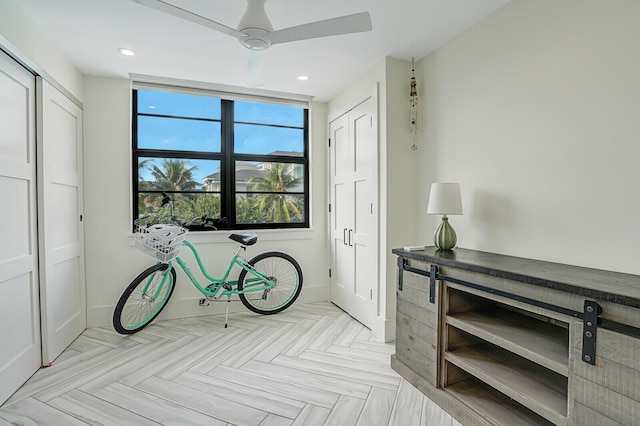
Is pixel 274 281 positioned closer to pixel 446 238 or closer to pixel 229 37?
pixel 446 238

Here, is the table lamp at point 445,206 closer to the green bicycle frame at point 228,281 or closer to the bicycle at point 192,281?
the bicycle at point 192,281

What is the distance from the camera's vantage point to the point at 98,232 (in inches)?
121

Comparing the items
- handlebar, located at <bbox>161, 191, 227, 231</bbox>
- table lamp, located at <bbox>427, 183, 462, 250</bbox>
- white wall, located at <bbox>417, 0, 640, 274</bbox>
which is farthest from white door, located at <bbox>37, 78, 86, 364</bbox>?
white wall, located at <bbox>417, 0, 640, 274</bbox>

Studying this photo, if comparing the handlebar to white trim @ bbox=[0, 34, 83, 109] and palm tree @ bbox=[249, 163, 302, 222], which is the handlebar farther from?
white trim @ bbox=[0, 34, 83, 109]

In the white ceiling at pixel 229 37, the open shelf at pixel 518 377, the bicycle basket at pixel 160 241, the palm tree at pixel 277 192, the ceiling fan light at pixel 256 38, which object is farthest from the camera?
the palm tree at pixel 277 192

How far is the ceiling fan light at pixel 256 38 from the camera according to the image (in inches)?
69.7

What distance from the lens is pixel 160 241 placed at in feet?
8.98

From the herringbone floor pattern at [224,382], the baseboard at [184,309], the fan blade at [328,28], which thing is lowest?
the herringbone floor pattern at [224,382]

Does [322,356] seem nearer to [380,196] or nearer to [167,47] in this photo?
[380,196]

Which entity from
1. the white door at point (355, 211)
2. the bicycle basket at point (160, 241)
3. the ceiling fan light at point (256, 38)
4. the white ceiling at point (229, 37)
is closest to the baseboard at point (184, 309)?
the white door at point (355, 211)

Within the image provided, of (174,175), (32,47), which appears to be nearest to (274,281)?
(174,175)

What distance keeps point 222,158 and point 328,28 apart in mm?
2144

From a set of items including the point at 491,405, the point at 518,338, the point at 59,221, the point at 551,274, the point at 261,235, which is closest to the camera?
the point at 551,274

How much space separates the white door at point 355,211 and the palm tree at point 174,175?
5.14 ft
